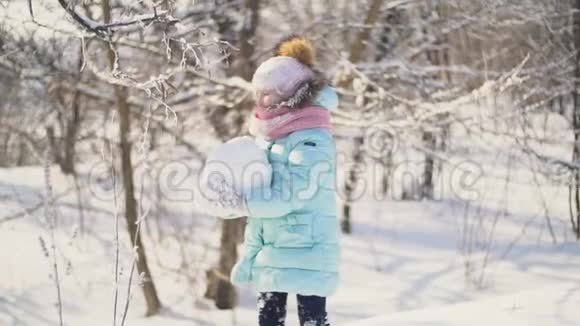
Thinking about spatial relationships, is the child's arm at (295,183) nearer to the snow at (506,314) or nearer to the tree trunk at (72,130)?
the snow at (506,314)

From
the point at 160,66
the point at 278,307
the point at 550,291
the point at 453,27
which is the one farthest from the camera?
the point at 453,27

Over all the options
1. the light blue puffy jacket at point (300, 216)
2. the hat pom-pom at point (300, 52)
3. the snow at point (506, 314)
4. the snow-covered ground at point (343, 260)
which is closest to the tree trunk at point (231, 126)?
the snow-covered ground at point (343, 260)

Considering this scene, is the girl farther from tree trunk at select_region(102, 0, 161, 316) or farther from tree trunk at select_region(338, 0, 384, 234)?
tree trunk at select_region(338, 0, 384, 234)

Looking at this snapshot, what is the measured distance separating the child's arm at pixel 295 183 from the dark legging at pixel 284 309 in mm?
382

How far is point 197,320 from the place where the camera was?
21.8ft

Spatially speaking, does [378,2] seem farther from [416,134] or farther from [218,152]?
[218,152]

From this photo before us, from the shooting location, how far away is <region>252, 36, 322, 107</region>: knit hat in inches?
118

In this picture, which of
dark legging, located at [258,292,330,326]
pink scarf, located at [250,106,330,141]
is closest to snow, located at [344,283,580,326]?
dark legging, located at [258,292,330,326]

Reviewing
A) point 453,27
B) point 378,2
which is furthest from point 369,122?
point 453,27

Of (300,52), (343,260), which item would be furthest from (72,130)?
(300,52)

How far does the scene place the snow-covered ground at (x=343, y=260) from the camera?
686 centimetres

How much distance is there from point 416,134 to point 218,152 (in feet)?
16.8

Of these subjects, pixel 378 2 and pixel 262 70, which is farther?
pixel 378 2

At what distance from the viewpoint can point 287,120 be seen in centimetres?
296
